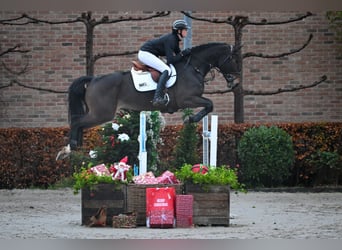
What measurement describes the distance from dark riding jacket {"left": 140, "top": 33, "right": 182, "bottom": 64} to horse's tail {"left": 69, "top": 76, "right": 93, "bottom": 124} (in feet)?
2.90

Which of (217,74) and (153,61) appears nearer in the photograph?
(153,61)

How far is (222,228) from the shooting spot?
27.6 ft

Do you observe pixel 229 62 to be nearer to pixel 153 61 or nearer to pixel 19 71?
pixel 153 61

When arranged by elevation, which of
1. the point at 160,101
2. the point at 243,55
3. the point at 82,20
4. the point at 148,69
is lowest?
the point at 160,101

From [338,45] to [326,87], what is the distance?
2.75ft

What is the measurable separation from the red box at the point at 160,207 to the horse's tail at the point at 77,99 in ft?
5.18

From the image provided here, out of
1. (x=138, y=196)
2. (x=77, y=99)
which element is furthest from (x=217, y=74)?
(x=138, y=196)

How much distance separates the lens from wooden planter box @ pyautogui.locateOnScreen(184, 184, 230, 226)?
28.1 feet

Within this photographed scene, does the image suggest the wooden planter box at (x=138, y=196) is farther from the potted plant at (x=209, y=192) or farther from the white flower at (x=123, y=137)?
the white flower at (x=123, y=137)

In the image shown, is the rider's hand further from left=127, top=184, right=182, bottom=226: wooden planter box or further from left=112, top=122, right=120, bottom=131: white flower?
left=112, top=122, right=120, bottom=131: white flower

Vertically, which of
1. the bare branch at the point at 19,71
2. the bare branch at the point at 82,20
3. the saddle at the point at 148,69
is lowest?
the saddle at the point at 148,69

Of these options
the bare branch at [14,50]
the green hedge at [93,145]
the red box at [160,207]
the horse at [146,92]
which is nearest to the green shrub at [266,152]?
the green hedge at [93,145]

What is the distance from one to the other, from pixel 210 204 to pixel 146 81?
1.68 m

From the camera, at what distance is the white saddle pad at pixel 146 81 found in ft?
30.6
